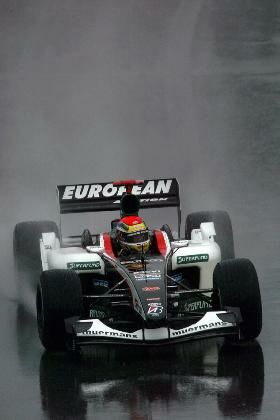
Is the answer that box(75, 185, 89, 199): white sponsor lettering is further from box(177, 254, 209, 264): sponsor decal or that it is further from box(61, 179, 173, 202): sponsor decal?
box(177, 254, 209, 264): sponsor decal

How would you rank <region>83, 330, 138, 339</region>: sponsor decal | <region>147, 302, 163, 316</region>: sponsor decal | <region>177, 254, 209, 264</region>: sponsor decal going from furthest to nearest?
<region>177, 254, 209, 264</region>: sponsor decal
<region>147, 302, 163, 316</region>: sponsor decal
<region>83, 330, 138, 339</region>: sponsor decal

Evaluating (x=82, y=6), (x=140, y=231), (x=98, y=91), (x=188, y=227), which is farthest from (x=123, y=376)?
(x=82, y=6)

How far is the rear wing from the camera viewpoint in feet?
55.5

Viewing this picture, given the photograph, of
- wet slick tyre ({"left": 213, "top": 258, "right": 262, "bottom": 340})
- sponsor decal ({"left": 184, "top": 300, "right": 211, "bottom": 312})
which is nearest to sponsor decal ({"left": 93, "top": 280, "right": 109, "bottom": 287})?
sponsor decal ({"left": 184, "top": 300, "right": 211, "bottom": 312})

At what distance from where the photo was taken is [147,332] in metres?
13.1

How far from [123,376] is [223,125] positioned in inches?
570

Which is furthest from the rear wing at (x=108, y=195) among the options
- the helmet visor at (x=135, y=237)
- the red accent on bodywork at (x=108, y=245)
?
the helmet visor at (x=135, y=237)

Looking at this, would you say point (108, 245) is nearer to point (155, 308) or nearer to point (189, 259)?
point (189, 259)

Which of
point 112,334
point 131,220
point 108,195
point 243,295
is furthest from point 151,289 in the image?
point 108,195

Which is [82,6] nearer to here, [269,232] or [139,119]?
[139,119]

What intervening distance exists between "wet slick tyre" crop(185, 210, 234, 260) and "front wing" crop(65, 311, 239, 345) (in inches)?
145

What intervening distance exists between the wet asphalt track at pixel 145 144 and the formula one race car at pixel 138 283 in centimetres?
29

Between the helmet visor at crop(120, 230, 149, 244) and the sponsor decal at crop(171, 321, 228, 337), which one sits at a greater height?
the helmet visor at crop(120, 230, 149, 244)

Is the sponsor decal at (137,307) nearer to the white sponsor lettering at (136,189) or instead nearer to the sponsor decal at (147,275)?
the sponsor decal at (147,275)
